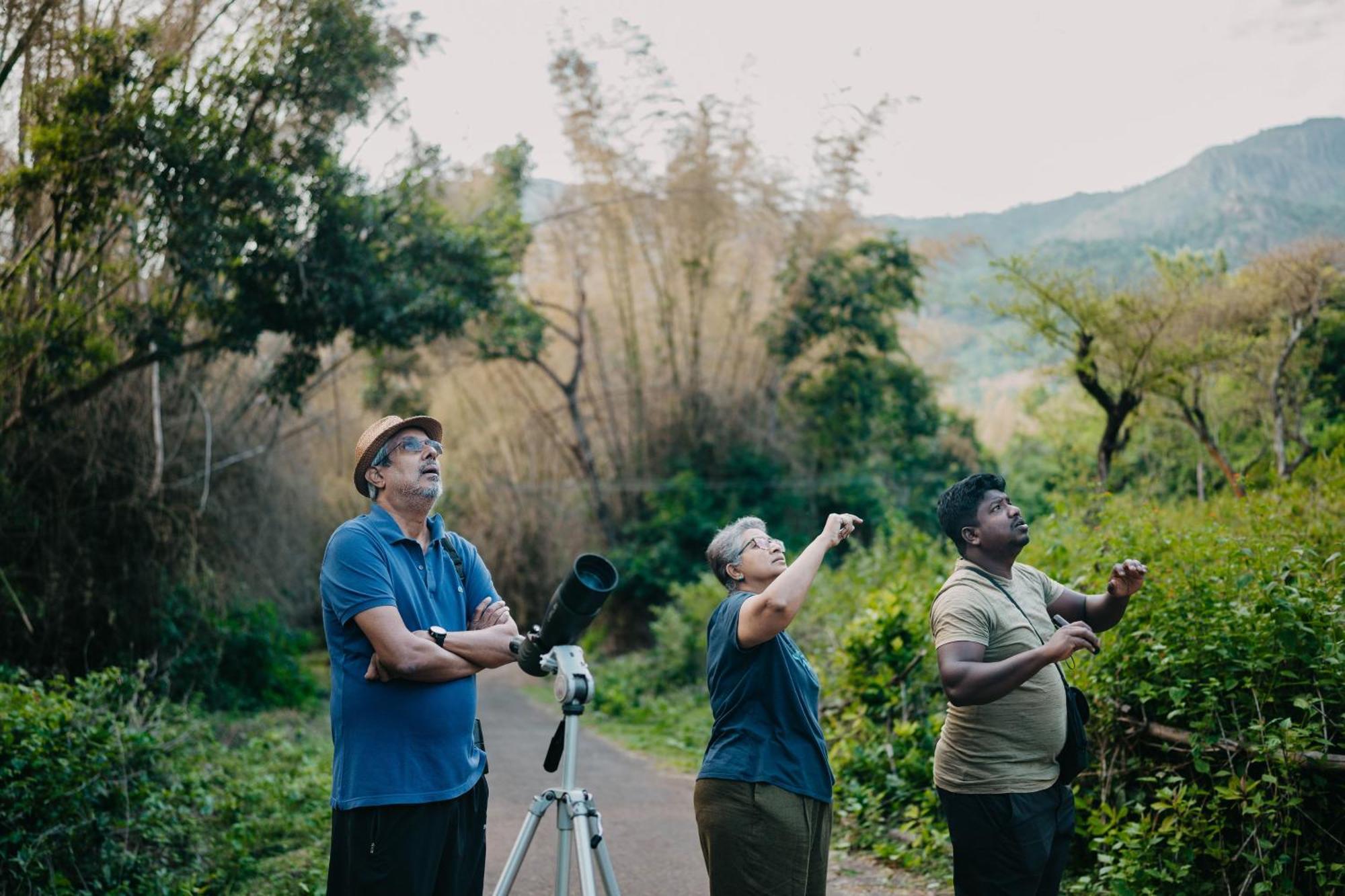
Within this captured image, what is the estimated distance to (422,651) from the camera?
108 inches

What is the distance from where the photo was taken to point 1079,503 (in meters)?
6.41

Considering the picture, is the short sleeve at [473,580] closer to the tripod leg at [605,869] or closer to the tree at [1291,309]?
the tripod leg at [605,869]

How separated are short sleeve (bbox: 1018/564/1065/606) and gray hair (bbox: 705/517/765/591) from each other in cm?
88

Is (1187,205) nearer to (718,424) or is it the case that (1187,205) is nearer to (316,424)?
(718,424)

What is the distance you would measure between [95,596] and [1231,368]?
1264 centimetres

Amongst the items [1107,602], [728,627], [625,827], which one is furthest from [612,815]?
[1107,602]

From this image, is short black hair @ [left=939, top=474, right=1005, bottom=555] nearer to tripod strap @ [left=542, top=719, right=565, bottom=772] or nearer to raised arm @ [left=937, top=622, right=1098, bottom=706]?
raised arm @ [left=937, top=622, right=1098, bottom=706]

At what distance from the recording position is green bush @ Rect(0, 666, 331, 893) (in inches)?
179

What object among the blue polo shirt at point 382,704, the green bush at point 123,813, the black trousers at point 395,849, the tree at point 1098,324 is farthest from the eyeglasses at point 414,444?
the tree at point 1098,324

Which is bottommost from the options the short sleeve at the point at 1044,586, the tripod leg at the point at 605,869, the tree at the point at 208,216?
the tripod leg at the point at 605,869

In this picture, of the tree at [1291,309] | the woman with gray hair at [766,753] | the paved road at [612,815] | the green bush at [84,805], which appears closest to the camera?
the woman with gray hair at [766,753]

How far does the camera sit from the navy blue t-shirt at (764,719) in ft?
9.54

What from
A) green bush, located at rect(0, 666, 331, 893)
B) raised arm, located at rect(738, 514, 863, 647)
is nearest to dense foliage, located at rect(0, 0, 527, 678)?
green bush, located at rect(0, 666, 331, 893)

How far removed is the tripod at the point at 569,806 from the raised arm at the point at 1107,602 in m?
1.59
